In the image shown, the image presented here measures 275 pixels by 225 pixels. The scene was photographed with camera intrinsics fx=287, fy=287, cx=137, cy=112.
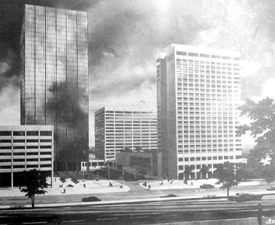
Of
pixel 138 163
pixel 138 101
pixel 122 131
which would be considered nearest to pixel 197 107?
pixel 138 101

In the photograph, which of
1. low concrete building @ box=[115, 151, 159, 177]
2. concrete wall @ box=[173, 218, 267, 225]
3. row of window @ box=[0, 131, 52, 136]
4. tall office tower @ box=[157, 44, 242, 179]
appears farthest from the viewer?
low concrete building @ box=[115, 151, 159, 177]

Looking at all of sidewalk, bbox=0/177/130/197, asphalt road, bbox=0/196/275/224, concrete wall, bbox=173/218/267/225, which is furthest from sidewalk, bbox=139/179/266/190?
concrete wall, bbox=173/218/267/225

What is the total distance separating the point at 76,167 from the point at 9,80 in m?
5.75

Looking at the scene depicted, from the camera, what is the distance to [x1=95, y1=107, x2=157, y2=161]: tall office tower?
14331mm

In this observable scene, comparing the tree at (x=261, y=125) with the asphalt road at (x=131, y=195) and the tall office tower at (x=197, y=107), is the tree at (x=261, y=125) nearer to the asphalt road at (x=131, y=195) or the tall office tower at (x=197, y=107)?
the tall office tower at (x=197, y=107)

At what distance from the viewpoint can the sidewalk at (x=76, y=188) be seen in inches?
334

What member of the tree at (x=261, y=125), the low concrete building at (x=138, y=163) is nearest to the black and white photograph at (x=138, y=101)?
the tree at (x=261, y=125)

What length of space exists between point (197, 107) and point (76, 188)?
5.91m

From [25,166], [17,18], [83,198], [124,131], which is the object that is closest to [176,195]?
[83,198]

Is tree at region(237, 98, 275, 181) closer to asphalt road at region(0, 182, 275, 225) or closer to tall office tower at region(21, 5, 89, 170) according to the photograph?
asphalt road at region(0, 182, 275, 225)

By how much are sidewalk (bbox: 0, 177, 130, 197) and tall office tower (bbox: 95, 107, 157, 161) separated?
1.48m

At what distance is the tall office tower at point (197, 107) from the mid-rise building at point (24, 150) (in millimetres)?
4813

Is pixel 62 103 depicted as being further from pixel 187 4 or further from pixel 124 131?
pixel 124 131

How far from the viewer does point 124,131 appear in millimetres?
20234
